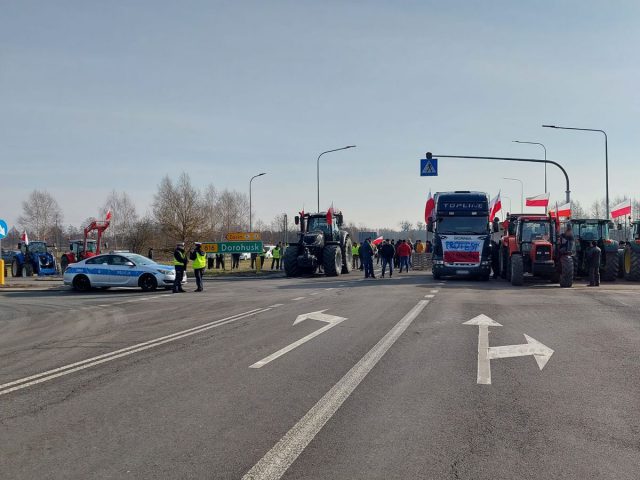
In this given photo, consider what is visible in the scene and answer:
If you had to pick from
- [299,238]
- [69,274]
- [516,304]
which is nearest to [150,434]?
[516,304]

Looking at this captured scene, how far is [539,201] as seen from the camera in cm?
3044

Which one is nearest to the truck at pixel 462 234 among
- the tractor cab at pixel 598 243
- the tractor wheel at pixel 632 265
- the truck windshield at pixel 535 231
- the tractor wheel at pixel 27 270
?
the truck windshield at pixel 535 231

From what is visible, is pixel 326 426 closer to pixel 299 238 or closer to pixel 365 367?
pixel 365 367

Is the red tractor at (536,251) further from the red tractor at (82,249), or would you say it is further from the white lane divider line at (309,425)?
the red tractor at (82,249)

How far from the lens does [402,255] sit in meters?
34.6

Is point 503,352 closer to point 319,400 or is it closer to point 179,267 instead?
point 319,400

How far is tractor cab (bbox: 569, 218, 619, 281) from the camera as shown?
85.5 ft

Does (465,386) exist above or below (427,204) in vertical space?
below

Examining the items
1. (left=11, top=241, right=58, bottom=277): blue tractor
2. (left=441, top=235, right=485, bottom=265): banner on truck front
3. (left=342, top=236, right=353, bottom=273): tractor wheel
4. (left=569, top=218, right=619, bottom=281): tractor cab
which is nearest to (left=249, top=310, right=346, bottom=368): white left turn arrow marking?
(left=441, top=235, right=485, bottom=265): banner on truck front

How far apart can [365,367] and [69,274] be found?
17616 millimetres

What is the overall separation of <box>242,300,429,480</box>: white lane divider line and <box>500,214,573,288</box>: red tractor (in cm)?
1510

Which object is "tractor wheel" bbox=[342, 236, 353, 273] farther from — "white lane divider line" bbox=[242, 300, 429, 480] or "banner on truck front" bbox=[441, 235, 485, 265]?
"white lane divider line" bbox=[242, 300, 429, 480]

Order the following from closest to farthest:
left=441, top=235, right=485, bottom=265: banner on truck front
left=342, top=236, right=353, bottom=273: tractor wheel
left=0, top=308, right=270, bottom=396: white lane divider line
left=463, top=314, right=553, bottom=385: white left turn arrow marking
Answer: left=0, top=308, right=270, bottom=396: white lane divider line → left=463, top=314, right=553, bottom=385: white left turn arrow marking → left=441, top=235, right=485, bottom=265: banner on truck front → left=342, top=236, right=353, bottom=273: tractor wheel

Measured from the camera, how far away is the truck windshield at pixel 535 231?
24.8 metres
